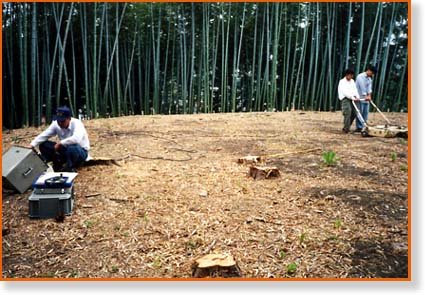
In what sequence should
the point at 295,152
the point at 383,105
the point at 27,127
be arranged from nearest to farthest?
the point at 295,152 < the point at 27,127 < the point at 383,105

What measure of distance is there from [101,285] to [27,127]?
6171mm

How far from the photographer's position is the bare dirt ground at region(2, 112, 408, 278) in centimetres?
206

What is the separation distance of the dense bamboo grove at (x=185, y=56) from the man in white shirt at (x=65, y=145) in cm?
350

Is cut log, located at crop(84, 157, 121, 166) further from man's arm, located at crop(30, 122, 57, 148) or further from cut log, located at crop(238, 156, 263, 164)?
cut log, located at crop(238, 156, 263, 164)

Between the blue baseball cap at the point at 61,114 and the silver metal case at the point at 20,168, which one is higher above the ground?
the blue baseball cap at the point at 61,114

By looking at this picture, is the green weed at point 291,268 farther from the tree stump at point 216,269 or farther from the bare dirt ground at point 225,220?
the tree stump at point 216,269

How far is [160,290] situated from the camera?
75.4 inches

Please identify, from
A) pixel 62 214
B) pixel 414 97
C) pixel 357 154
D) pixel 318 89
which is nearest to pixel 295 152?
pixel 357 154

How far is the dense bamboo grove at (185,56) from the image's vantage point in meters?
7.40

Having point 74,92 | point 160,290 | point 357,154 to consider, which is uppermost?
A: point 74,92

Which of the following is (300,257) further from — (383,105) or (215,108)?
(215,108)

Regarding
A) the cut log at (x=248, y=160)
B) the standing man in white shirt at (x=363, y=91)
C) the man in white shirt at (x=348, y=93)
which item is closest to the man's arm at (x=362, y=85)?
the standing man in white shirt at (x=363, y=91)

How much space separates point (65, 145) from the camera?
11.5ft

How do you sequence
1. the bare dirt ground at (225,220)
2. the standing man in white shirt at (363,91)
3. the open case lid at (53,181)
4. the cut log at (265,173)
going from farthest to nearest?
the standing man in white shirt at (363,91), the cut log at (265,173), the open case lid at (53,181), the bare dirt ground at (225,220)
